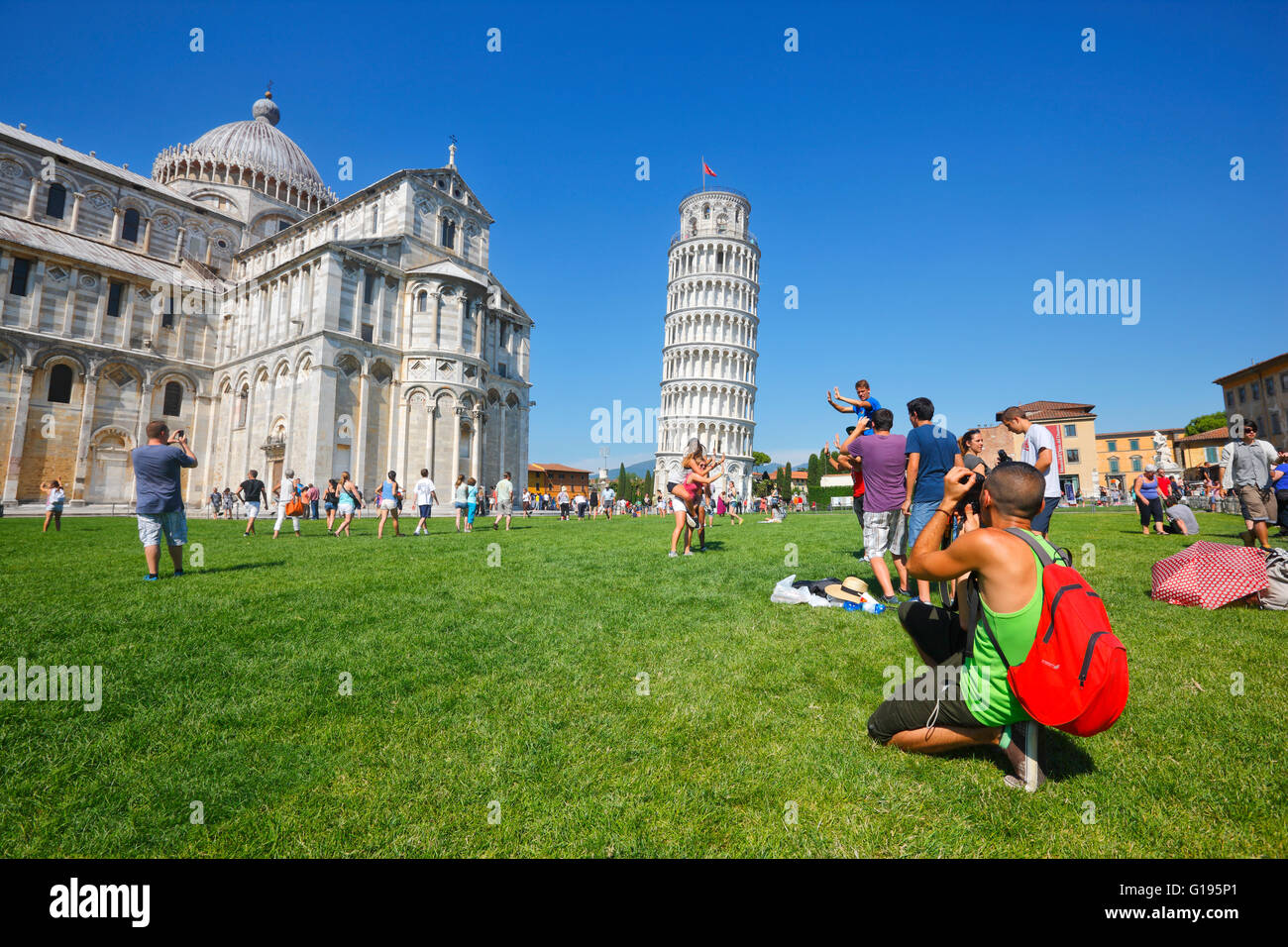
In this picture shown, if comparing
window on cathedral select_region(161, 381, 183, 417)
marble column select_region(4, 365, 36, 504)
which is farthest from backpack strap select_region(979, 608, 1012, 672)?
window on cathedral select_region(161, 381, 183, 417)

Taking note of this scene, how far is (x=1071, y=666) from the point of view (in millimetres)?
2635

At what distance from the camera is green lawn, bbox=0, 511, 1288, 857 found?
8.00 feet

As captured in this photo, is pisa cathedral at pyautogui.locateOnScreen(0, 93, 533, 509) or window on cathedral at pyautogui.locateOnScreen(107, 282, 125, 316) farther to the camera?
window on cathedral at pyautogui.locateOnScreen(107, 282, 125, 316)

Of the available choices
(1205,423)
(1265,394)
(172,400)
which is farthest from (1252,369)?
(172,400)

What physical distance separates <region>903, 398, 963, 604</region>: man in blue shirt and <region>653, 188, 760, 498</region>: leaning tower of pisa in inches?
2624

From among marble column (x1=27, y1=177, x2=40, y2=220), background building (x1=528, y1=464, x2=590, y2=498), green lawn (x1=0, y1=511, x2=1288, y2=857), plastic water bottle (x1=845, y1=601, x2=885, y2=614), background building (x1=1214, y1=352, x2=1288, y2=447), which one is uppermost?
marble column (x1=27, y1=177, x2=40, y2=220)

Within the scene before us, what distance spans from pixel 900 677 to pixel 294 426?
1531 inches

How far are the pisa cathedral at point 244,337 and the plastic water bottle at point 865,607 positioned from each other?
113ft

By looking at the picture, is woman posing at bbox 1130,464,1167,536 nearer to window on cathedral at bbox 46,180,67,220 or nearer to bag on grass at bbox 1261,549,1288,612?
bag on grass at bbox 1261,549,1288,612

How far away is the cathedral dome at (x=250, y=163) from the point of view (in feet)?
162

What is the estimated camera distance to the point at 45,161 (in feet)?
129

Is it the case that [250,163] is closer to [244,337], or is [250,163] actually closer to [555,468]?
[244,337]
